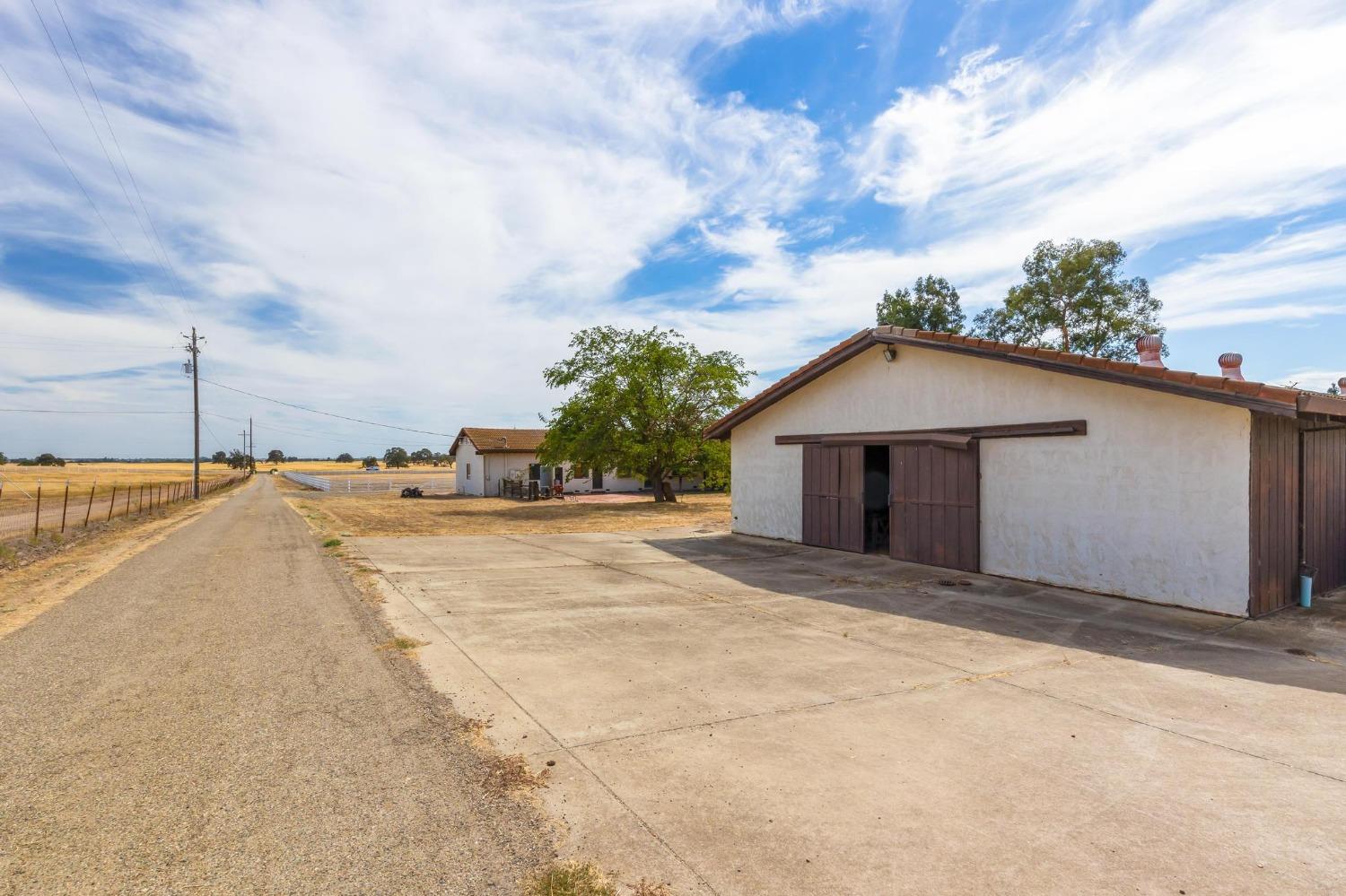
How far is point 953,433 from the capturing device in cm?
1144

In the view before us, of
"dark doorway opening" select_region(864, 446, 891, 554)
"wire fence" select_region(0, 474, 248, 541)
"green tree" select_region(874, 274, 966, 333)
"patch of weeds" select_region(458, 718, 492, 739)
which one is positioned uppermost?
"green tree" select_region(874, 274, 966, 333)

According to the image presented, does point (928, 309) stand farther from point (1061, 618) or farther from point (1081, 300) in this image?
point (1061, 618)

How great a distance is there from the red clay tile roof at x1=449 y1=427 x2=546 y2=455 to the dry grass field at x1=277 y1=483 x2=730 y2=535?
4.44 m

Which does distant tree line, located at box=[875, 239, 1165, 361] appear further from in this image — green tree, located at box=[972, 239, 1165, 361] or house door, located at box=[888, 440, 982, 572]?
house door, located at box=[888, 440, 982, 572]

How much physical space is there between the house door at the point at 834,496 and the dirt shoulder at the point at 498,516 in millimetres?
4903

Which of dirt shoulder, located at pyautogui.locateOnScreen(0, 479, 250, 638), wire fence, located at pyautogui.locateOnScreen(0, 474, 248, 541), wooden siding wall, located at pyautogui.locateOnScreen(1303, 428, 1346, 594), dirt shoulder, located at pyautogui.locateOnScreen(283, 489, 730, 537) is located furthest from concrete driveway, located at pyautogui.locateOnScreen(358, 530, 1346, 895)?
wire fence, located at pyautogui.locateOnScreen(0, 474, 248, 541)

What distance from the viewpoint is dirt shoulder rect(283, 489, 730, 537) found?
19.8 metres

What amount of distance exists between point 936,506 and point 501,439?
108 ft

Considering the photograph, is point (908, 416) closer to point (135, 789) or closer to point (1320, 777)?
point (1320, 777)

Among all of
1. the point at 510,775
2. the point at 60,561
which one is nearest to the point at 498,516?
the point at 60,561

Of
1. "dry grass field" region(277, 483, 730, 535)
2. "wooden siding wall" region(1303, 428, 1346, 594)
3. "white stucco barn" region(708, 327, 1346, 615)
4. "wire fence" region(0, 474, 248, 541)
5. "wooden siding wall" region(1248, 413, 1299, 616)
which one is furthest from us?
"dry grass field" region(277, 483, 730, 535)

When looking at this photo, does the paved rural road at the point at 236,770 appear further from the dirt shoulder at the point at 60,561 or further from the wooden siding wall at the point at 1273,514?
the wooden siding wall at the point at 1273,514

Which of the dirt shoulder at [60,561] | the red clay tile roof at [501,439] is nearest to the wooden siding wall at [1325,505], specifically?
the dirt shoulder at [60,561]

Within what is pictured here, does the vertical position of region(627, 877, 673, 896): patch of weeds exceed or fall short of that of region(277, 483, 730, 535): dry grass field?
it exceeds it
